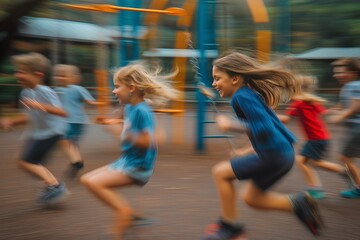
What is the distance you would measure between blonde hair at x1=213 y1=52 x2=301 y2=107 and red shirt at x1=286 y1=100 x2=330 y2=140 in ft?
4.81

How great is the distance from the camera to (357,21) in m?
16.7

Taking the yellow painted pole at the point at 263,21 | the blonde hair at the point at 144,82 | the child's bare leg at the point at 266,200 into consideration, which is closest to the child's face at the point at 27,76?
the blonde hair at the point at 144,82

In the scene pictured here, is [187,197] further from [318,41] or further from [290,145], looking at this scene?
[318,41]

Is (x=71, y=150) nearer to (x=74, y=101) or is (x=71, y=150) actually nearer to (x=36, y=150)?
(x=74, y=101)

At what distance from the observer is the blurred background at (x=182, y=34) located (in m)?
7.45

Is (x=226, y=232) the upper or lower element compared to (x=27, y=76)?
lower

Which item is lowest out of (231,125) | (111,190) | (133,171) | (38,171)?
(38,171)

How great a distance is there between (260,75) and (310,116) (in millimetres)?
1708

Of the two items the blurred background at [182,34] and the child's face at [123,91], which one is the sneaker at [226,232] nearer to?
the child's face at [123,91]

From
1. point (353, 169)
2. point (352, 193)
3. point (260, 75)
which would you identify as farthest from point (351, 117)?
point (260, 75)

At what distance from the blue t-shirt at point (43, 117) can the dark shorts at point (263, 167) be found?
1.93 metres

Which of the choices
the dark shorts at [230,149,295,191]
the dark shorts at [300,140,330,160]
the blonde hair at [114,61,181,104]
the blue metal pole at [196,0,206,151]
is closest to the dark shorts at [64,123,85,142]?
the blue metal pole at [196,0,206,151]

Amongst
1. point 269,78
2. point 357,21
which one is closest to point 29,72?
point 269,78

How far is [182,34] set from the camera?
8.00 metres
